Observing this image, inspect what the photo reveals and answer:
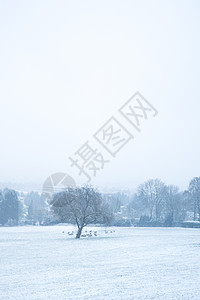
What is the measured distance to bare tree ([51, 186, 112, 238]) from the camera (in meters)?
61.5

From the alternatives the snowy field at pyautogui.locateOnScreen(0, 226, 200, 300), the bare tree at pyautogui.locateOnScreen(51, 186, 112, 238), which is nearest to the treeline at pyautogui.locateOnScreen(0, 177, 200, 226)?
the bare tree at pyautogui.locateOnScreen(51, 186, 112, 238)

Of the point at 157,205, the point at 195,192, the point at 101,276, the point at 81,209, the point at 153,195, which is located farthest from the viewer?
the point at 153,195

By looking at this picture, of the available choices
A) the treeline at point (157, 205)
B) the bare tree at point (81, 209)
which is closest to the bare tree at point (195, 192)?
the treeline at point (157, 205)

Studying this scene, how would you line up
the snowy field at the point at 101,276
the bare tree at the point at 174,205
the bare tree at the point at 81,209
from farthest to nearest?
1. the bare tree at the point at 174,205
2. the bare tree at the point at 81,209
3. the snowy field at the point at 101,276

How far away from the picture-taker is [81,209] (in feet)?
205

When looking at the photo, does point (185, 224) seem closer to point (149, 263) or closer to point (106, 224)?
point (106, 224)

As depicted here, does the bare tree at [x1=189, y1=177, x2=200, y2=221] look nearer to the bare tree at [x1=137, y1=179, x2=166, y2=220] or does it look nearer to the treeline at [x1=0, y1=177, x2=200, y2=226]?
the treeline at [x1=0, y1=177, x2=200, y2=226]

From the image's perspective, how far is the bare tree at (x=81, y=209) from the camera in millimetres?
61531

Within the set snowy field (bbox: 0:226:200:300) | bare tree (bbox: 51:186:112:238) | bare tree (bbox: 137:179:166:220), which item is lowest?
snowy field (bbox: 0:226:200:300)

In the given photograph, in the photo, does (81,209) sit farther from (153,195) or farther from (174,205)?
(153,195)

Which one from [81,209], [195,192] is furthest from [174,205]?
[81,209]

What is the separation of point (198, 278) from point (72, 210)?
136ft

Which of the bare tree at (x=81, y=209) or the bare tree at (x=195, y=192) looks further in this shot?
the bare tree at (x=195, y=192)

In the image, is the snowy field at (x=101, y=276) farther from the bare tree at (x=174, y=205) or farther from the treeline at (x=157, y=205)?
the bare tree at (x=174, y=205)
